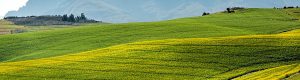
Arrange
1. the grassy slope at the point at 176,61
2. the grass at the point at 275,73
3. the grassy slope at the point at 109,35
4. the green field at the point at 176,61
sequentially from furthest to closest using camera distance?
the grassy slope at the point at 109,35 → the grassy slope at the point at 176,61 → the green field at the point at 176,61 → the grass at the point at 275,73

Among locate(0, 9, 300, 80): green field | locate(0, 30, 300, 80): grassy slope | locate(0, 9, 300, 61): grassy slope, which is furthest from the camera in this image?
locate(0, 9, 300, 61): grassy slope

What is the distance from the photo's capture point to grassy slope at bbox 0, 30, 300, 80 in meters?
68.5

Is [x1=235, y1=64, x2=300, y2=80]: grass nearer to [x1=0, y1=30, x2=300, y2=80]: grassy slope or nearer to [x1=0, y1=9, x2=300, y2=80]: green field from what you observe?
[x1=0, y1=9, x2=300, y2=80]: green field

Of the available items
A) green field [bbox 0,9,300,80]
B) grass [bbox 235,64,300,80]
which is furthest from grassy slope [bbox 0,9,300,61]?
grass [bbox 235,64,300,80]

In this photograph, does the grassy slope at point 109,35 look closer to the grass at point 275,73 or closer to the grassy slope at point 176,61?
the grassy slope at point 176,61

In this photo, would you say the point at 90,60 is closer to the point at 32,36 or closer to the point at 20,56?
the point at 20,56

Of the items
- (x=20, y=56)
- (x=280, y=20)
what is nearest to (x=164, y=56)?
(x=20, y=56)

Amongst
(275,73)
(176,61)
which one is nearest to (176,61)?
(176,61)

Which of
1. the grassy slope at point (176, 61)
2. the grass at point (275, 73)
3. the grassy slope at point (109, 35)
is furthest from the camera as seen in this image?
the grassy slope at point (109, 35)

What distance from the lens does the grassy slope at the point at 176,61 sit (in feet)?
225

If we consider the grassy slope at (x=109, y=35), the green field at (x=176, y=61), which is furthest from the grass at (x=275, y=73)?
the grassy slope at (x=109, y=35)

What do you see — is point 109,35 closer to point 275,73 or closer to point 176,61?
point 176,61

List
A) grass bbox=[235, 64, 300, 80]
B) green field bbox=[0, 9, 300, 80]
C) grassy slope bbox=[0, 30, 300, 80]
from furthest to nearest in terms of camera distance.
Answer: grassy slope bbox=[0, 30, 300, 80]
green field bbox=[0, 9, 300, 80]
grass bbox=[235, 64, 300, 80]

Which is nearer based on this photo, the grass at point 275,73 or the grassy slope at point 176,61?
the grass at point 275,73
